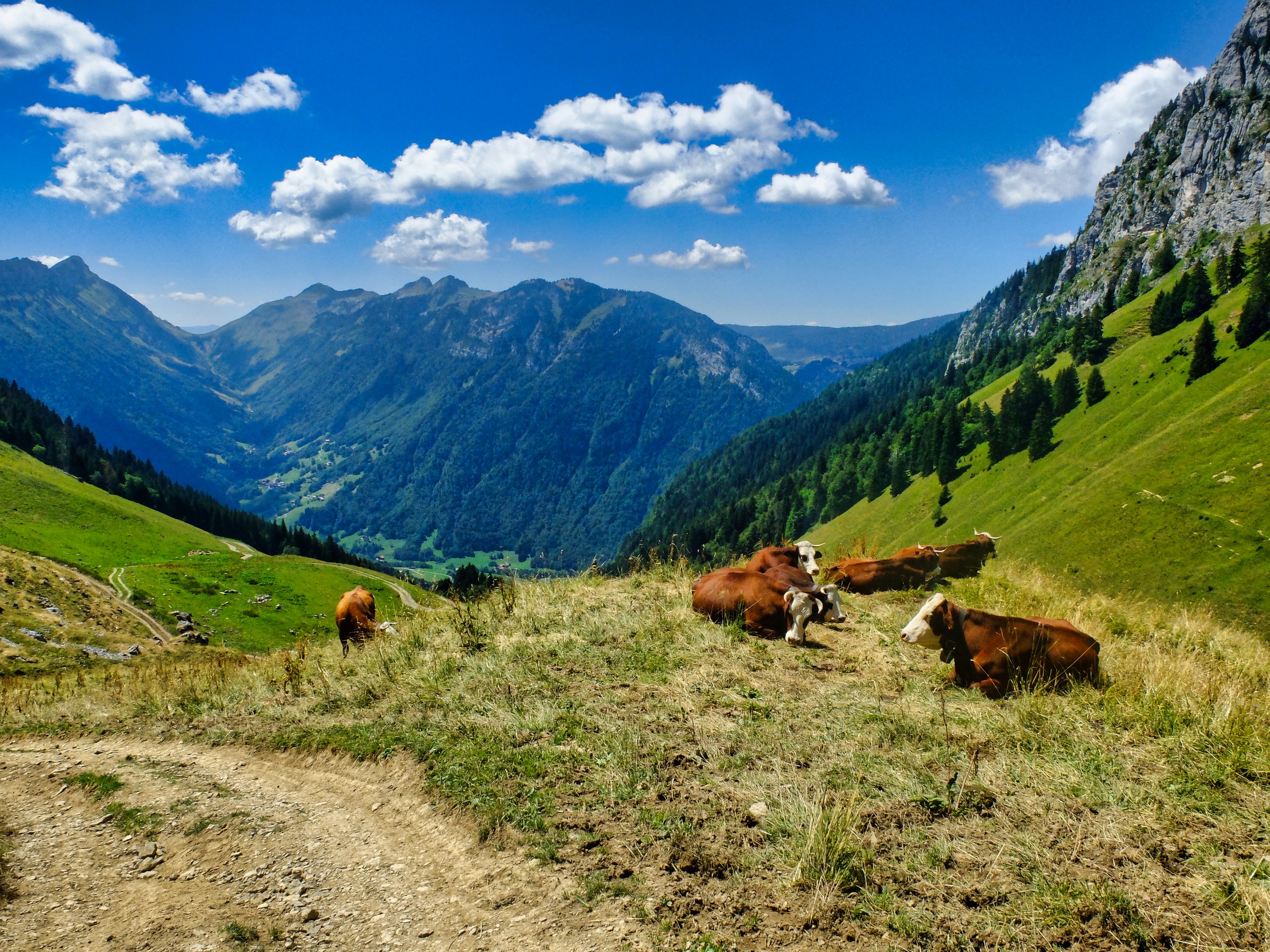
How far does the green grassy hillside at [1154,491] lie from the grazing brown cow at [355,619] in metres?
19.5

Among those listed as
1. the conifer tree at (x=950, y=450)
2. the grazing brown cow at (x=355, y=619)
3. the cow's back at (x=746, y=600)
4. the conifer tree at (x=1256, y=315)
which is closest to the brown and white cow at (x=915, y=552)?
the cow's back at (x=746, y=600)

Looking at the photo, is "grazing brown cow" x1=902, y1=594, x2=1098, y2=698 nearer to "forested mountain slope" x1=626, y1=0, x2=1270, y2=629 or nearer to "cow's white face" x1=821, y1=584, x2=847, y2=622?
"cow's white face" x1=821, y1=584, x2=847, y2=622

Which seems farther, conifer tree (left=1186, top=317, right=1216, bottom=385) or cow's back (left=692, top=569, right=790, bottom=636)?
conifer tree (left=1186, top=317, right=1216, bottom=385)

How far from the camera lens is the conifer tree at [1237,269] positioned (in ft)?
325

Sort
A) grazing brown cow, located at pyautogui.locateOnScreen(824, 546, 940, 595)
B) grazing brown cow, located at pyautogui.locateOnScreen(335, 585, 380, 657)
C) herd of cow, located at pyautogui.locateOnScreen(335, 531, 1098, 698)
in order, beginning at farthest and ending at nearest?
1. grazing brown cow, located at pyautogui.locateOnScreen(824, 546, 940, 595)
2. grazing brown cow, located at pyautogui.locateOnScreen(335, 585, 380, 657)
3. herd of cow, located at pyautogui.locateOnScreen(335, 531, 1098, 698)

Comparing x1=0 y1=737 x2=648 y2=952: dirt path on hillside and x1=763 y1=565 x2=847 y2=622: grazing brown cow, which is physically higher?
x1=763 y1=565 x2=847 y2=622: grazing brown cow

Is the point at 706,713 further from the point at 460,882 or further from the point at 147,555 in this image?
the point at 147,555

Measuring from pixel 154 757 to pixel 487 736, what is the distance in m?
5.08

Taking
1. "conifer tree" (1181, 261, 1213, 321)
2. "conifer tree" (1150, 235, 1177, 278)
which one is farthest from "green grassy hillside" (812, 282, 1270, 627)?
"conifer tree" (1150, 235, 1177, 278)

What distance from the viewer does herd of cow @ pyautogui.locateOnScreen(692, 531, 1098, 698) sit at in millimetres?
Answer: 8969

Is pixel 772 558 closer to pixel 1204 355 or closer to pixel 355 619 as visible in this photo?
pixel 355 619

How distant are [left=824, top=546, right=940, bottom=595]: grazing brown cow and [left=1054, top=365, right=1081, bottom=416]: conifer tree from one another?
317 feet

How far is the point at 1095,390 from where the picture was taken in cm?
9056

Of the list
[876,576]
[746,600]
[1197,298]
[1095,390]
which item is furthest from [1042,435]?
[746,600]
